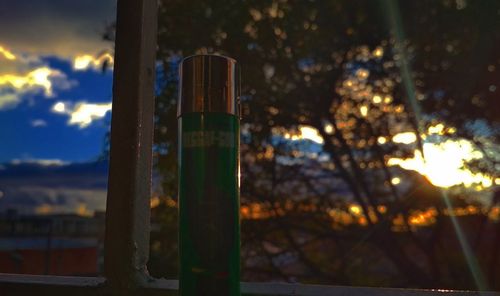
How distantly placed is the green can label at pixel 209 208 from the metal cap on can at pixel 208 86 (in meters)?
0.02

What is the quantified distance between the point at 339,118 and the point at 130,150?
11.4ft

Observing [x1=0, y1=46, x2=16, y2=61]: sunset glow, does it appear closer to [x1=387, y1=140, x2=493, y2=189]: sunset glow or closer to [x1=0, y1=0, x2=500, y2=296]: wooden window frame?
[x1=0, y1=0, x2=500, y2=296]: wooden window frame

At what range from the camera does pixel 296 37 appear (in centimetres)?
352

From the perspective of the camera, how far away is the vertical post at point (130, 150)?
997mm

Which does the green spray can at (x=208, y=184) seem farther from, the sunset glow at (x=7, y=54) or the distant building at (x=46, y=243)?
the distant building at (x=46, y=243)

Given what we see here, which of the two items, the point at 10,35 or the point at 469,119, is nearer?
the point at 10,35

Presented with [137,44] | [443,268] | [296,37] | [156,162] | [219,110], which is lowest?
[443,268]

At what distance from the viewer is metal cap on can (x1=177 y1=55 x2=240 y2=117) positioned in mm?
684

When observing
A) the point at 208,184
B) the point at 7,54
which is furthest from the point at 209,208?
the point at 7,54

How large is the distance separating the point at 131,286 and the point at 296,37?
2.81 metres

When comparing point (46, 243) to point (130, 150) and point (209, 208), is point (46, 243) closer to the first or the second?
point (130, 150)

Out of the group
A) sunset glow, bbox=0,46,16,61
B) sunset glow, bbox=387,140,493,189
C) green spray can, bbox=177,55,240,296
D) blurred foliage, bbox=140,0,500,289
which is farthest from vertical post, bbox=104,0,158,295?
sunset glow, bbox=387,140,493,189

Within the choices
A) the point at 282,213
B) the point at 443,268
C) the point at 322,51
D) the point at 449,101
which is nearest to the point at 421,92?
the point at 449,101

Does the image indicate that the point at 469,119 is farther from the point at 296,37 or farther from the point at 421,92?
the point at 296,37
